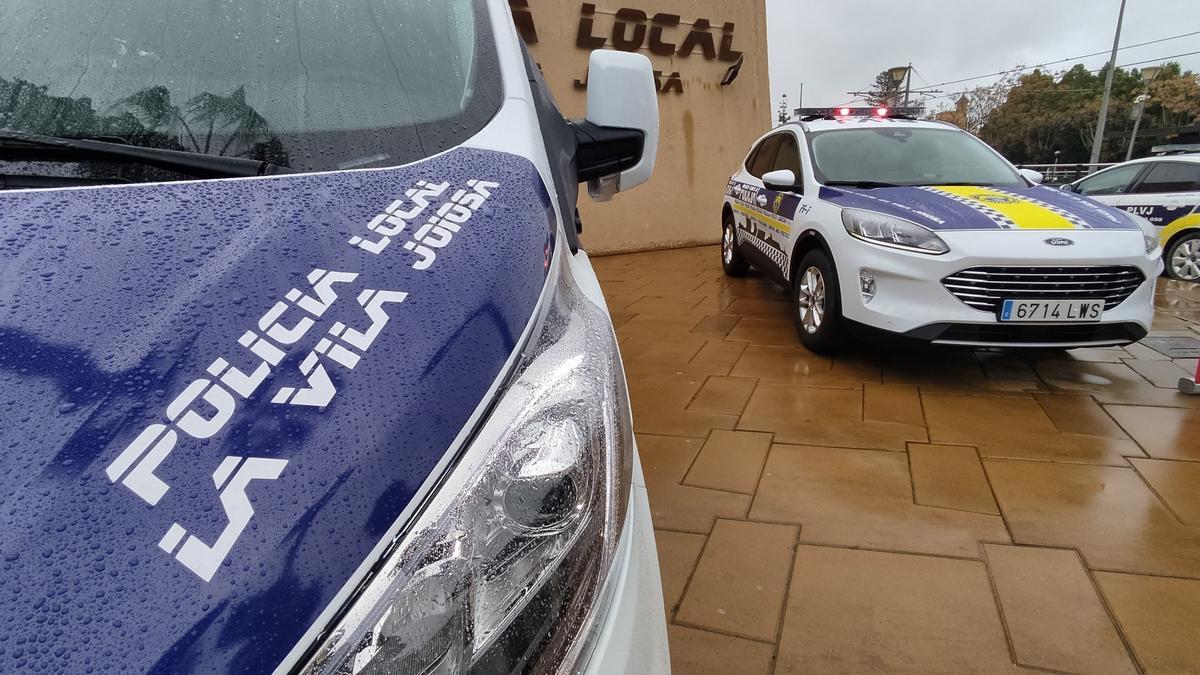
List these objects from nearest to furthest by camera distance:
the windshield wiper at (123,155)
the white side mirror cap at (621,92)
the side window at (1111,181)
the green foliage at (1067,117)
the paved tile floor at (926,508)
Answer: the windshield wiper at (123,155), the white side mirror cap at (621,92), the paved tile floor at (926,508), the side window at (1111,181), the green foliage at (1067,117)

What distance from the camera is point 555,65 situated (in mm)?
7293

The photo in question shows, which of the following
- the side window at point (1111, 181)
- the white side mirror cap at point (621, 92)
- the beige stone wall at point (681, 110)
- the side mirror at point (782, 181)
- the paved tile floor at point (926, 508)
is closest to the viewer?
the white side mirror cap at point (621, 92)

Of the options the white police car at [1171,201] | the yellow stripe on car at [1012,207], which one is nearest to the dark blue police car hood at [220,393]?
the yellow stripe on car at [1012,207]

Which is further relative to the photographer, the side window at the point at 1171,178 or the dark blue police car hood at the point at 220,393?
the side window at the point at 1171,178

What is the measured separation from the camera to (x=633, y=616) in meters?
0.72

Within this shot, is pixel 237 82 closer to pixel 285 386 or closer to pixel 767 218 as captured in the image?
pixel 285 386

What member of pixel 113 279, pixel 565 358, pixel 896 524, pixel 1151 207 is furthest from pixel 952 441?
pixel 1151 207

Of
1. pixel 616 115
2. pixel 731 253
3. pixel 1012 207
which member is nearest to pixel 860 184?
pixel 1012 207

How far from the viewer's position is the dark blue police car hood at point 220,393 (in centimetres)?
45

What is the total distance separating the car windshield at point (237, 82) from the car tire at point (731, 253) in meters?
4.87

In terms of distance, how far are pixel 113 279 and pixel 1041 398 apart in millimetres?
3573

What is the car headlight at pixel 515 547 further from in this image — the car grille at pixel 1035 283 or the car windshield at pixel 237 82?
the car grille at pixel 1035 283

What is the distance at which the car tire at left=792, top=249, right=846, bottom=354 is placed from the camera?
3473 mm

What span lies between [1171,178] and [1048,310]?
473 centimetres
